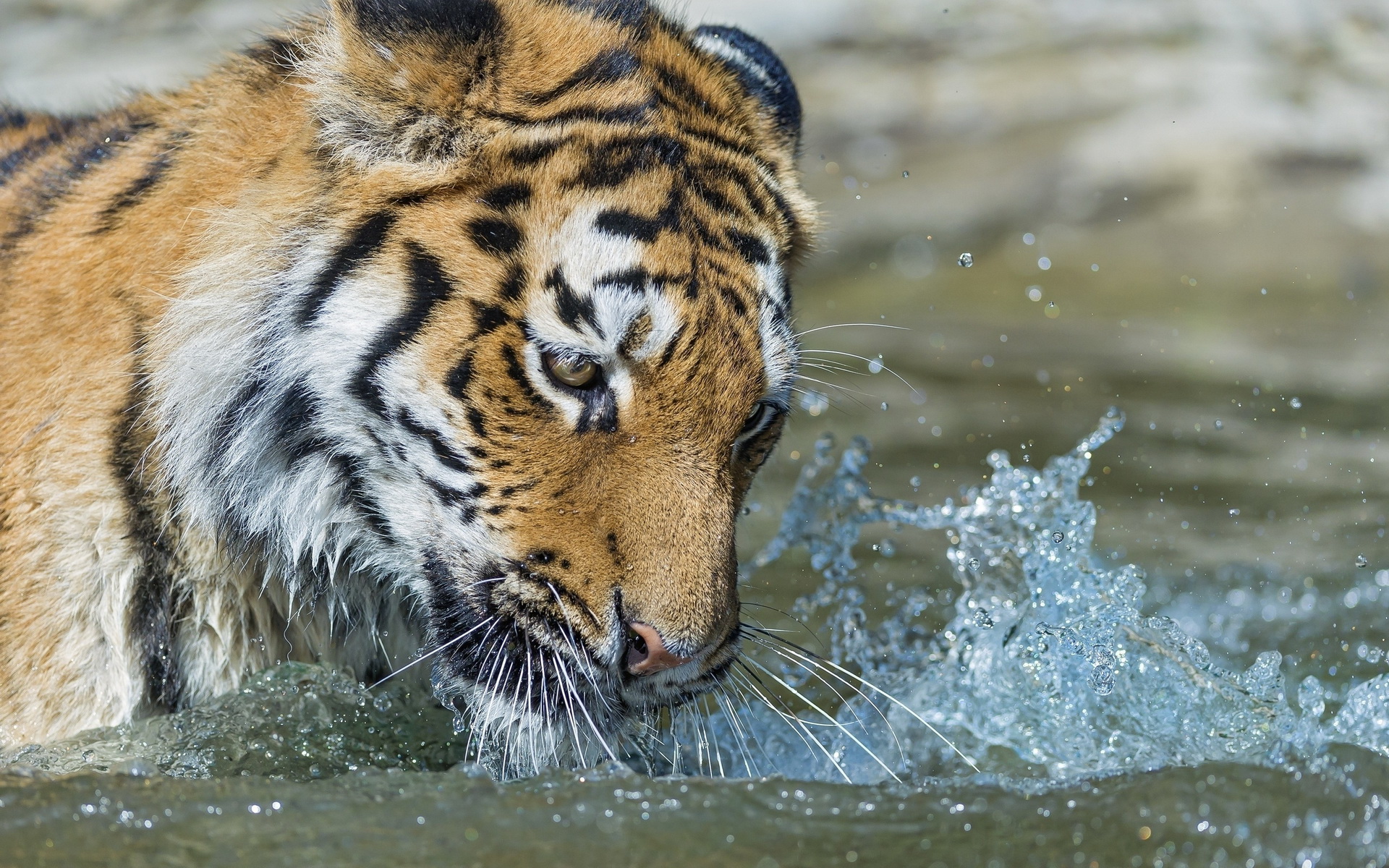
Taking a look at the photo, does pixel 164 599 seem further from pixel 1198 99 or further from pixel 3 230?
pixel 1198 99

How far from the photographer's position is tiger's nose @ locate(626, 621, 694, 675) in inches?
77.0

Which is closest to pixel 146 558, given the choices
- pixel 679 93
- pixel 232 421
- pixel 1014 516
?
pixel 232 421

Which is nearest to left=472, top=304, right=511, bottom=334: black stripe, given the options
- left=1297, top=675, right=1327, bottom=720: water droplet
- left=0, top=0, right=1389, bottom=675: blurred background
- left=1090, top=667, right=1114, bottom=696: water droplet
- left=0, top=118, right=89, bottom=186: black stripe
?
left=0, top=118, right=89, bottom=186: black stripe

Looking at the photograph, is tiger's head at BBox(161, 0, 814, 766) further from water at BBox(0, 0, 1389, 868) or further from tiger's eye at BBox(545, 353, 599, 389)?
water at BBox(0, 0, 1389, 868)

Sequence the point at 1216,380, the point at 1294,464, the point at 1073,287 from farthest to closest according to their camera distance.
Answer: the point at 1073,287 → the point at 1216,380 → the point at 1294,464

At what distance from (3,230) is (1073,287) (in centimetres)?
542

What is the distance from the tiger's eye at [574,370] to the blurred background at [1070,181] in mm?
3154

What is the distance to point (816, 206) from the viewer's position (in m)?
2.62

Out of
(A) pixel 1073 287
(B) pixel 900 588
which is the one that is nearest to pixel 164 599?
(B) pixel 900 588

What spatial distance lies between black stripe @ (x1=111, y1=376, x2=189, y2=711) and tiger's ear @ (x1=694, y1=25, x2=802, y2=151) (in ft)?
3.93

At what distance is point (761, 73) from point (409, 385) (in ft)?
3.39

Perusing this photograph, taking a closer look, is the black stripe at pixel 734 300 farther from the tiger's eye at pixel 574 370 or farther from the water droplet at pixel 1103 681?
the water droplet at pixel 1103 681

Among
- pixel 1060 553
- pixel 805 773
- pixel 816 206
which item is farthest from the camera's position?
pixel 1060 553

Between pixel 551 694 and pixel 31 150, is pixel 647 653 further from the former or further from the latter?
pixel 31 150
